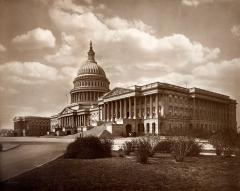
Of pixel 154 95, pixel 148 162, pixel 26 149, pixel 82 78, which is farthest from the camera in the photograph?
pixel 82 78

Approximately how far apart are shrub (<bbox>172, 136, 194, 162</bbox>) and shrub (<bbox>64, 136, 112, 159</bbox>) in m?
3.12

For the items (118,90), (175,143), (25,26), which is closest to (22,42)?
(25,26)

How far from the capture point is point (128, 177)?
32.9ft

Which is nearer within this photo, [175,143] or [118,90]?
[175,143]

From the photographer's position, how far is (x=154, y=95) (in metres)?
40.8

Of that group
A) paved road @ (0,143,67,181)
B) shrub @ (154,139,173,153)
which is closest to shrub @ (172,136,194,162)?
shrub @ (154,139,173,153)

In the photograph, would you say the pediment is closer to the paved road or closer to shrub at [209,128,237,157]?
shrub at [209,128,237,157]

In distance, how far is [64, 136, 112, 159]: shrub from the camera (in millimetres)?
13322

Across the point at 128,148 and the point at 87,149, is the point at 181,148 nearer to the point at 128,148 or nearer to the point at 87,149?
the point at 128,148

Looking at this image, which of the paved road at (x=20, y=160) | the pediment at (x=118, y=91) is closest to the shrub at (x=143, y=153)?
the paved road at (x=20, y=160)

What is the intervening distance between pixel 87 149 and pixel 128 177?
4023mm

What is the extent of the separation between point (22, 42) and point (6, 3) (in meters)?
1.57

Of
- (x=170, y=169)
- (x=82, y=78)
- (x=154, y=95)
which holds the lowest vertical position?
(x=170, y=169)

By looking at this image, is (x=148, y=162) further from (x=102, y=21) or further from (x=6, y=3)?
(x=6, y=3)
